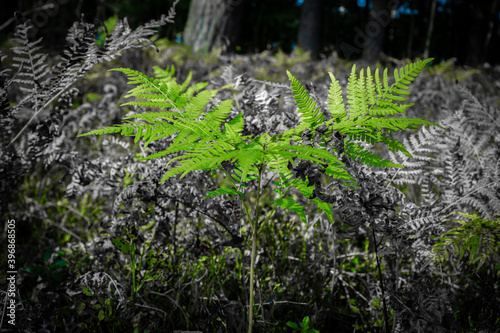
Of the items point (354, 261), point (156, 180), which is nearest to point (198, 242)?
point (156, 180)

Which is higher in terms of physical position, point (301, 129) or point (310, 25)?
point (310, 25)

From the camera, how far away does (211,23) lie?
19.6 ft

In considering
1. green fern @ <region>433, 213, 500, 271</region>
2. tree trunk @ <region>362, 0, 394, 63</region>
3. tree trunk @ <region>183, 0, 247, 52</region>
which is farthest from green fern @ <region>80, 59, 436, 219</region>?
tree trunk @ <region>362, 0, 394, 63</region>

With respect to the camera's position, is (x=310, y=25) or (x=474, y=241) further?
(x=310, y=25)

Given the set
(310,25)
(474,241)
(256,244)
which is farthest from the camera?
(310,25)

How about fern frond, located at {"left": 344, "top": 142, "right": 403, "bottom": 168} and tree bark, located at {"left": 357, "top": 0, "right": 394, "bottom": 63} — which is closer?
fern frond, located at {"left": 344, "top": 142, "right": 403, "bottom": 168}

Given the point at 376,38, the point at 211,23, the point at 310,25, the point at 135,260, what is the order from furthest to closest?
the point at 376,38, the point at 310,25, the point at 211,23, the point at 135,260

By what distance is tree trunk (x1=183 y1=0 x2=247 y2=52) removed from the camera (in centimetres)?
593

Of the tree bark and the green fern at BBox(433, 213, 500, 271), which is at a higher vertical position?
the tree bark

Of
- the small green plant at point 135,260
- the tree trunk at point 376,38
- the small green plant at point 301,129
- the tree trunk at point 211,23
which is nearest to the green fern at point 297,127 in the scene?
the small green plant at point 301,129

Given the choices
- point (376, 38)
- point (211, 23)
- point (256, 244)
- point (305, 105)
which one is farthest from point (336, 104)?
point (376, 38)

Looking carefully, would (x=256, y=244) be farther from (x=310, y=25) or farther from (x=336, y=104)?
(x=310, y=25)

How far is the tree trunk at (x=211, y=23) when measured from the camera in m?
5.93

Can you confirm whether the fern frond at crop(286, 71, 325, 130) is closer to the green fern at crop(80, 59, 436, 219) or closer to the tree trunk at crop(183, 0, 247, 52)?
the green fern at crop(80, 59, 436, 219)
